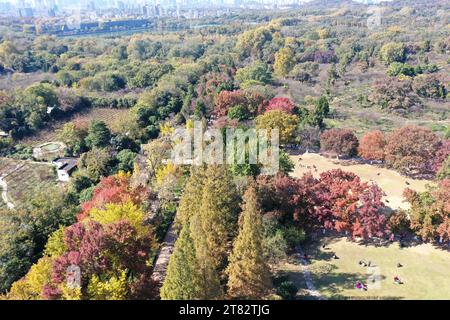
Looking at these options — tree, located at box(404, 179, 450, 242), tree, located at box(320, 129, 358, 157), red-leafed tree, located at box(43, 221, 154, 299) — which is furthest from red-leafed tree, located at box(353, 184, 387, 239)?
red-leafed tree, located at box(43, 221, 154, 299)

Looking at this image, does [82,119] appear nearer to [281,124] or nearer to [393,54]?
[281,124]

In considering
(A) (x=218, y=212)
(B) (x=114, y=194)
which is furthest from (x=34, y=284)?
(A) (x=218, y=212)

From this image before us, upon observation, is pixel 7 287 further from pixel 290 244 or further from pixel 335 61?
pixel 335 61

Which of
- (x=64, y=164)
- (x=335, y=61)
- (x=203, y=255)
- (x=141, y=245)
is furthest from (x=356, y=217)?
(x=335, y=61)

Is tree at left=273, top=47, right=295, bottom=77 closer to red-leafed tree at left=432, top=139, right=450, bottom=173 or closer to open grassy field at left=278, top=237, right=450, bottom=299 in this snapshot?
red-leafed tree at left=432, top=139, right=450, bottom=173

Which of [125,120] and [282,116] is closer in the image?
[282,116]

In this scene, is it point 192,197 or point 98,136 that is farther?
point 98,136
